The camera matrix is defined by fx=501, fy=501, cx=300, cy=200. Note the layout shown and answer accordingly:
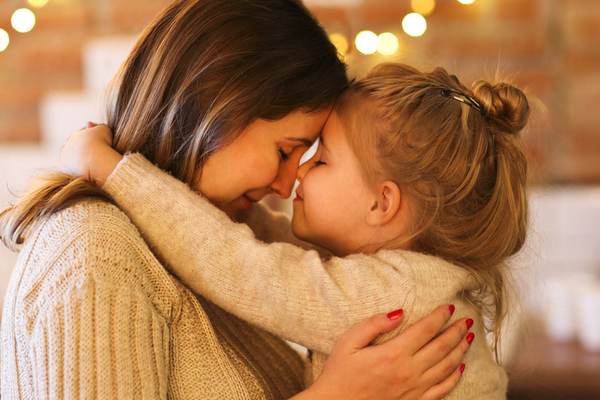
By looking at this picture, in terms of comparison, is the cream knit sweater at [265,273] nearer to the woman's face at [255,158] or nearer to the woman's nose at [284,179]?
the woman's face at [255,158]

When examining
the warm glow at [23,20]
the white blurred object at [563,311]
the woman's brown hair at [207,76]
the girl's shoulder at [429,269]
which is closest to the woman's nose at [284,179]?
the woman's brown hair at [207,76]

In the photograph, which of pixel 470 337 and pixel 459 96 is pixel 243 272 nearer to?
pixel 470 337

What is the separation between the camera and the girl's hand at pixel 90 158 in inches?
35.0

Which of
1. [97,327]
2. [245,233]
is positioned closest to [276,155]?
[245,233]

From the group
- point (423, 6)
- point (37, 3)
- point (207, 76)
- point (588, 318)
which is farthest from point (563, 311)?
point (37, 3)

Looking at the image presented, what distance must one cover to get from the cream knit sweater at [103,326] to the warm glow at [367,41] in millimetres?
1778

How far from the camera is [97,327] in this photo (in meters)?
0.69

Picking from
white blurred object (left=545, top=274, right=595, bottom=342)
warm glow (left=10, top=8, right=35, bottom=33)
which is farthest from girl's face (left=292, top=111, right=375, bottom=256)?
warm glow (left=10, top=8, right=35, bottom=33)

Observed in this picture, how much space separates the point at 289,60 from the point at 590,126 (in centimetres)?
188

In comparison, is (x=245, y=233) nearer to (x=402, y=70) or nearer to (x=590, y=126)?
(x=402, y=70)

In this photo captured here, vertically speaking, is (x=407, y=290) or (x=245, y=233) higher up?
(x=245, y=233)

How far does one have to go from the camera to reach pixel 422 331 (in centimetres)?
88

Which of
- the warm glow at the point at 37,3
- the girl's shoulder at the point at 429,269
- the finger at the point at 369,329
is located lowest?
the finger at the point at 369,329

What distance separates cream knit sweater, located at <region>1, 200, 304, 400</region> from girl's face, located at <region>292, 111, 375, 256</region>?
1.10 feet
